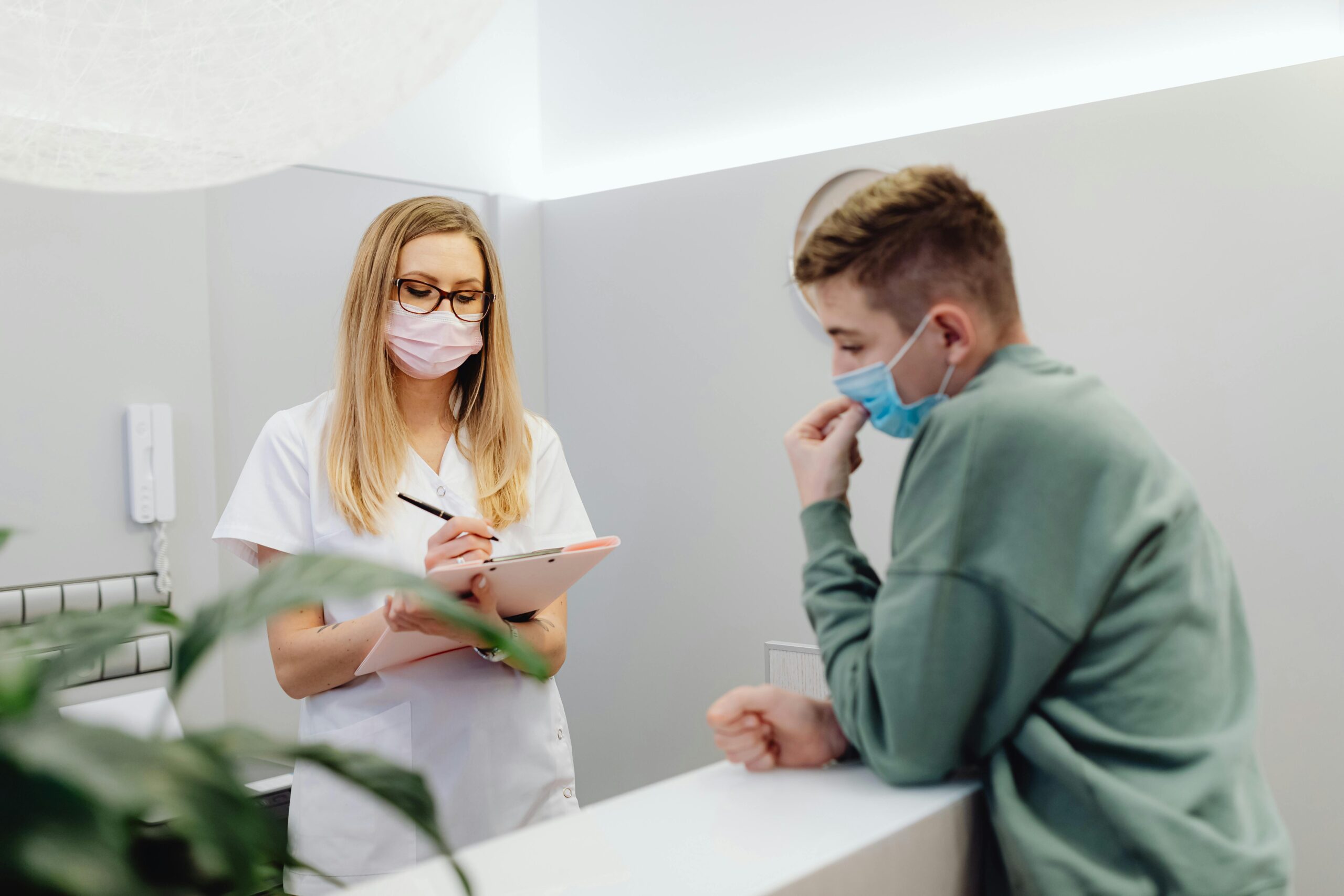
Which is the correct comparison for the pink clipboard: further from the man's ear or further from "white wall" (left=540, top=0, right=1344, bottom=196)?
"white wall" (left=540, top=0, right=1344, bottom=196)

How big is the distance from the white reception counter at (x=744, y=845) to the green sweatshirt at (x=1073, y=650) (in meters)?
0.06

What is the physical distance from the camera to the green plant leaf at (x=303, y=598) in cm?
40

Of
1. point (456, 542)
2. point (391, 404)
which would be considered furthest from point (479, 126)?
point (456, 542)

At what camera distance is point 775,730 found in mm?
1042

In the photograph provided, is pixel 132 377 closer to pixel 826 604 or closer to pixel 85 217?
pixel 85 217

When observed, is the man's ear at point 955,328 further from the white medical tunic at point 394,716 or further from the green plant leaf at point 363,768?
the white medical tunic at point 394,716

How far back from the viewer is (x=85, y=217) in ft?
8.01

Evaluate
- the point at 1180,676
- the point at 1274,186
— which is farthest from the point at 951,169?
the point at 1274,186

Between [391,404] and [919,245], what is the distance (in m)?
1.02

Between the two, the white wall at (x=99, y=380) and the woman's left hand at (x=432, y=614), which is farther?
the white wall at (x=99, y=380)

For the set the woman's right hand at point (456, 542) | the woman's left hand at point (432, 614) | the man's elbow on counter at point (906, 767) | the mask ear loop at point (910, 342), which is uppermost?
the mask ear loop at point (910, 342)

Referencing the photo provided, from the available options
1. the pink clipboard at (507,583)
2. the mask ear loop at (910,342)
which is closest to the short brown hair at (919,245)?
the mask ear loop at (910,342)

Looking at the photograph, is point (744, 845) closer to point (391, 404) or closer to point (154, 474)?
point (391, 404)

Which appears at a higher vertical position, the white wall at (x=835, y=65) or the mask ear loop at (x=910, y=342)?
the white wall at (x=835, y=65)
